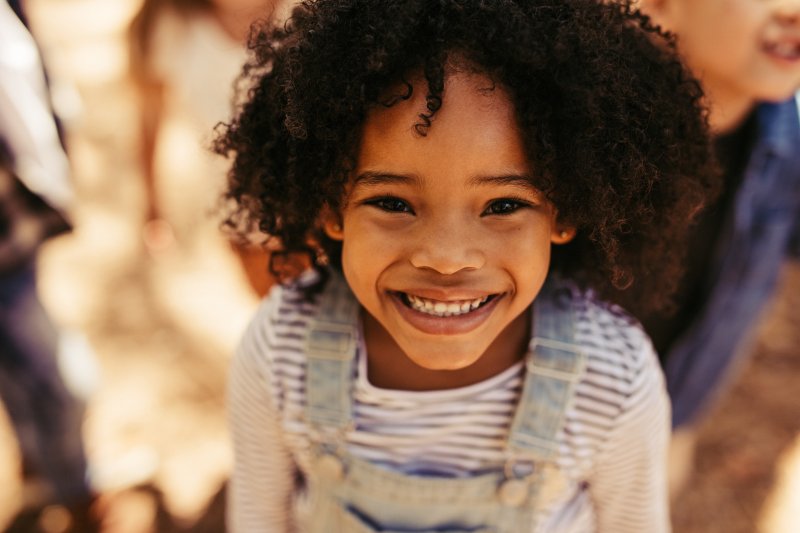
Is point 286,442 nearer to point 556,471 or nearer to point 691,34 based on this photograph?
point 556,471

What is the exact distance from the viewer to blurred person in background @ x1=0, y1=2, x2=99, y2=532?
4.95 ft

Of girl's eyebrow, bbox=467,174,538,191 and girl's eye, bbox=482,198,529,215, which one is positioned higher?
girl's eyebrow, bbox=467,174,538,191

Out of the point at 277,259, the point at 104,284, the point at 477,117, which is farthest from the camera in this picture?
the point at 104,284

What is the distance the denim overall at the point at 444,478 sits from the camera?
3.62ft

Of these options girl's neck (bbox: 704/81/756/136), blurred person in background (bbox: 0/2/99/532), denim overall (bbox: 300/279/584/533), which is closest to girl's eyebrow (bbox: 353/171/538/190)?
denim overall (bbox: 300/279/584/533)

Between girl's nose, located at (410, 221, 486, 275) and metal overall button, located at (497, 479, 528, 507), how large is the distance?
0.38 metres

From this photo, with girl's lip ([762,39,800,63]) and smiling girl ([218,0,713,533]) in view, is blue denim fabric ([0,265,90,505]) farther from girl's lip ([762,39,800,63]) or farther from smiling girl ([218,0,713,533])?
girl's lip ([762,39,800,63])

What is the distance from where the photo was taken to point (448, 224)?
939 millimetres

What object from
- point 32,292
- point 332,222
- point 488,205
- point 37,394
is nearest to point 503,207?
point 488,205

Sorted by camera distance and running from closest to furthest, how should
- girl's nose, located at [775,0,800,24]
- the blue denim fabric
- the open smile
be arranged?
the open smile
girl's nose, located at [775,0,800,24]
the blue denim fabric

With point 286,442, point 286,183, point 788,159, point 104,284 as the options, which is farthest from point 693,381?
point 104,284

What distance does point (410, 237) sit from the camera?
0.96 metres

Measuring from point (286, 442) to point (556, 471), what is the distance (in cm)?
44

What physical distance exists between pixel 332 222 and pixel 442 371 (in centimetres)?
30
